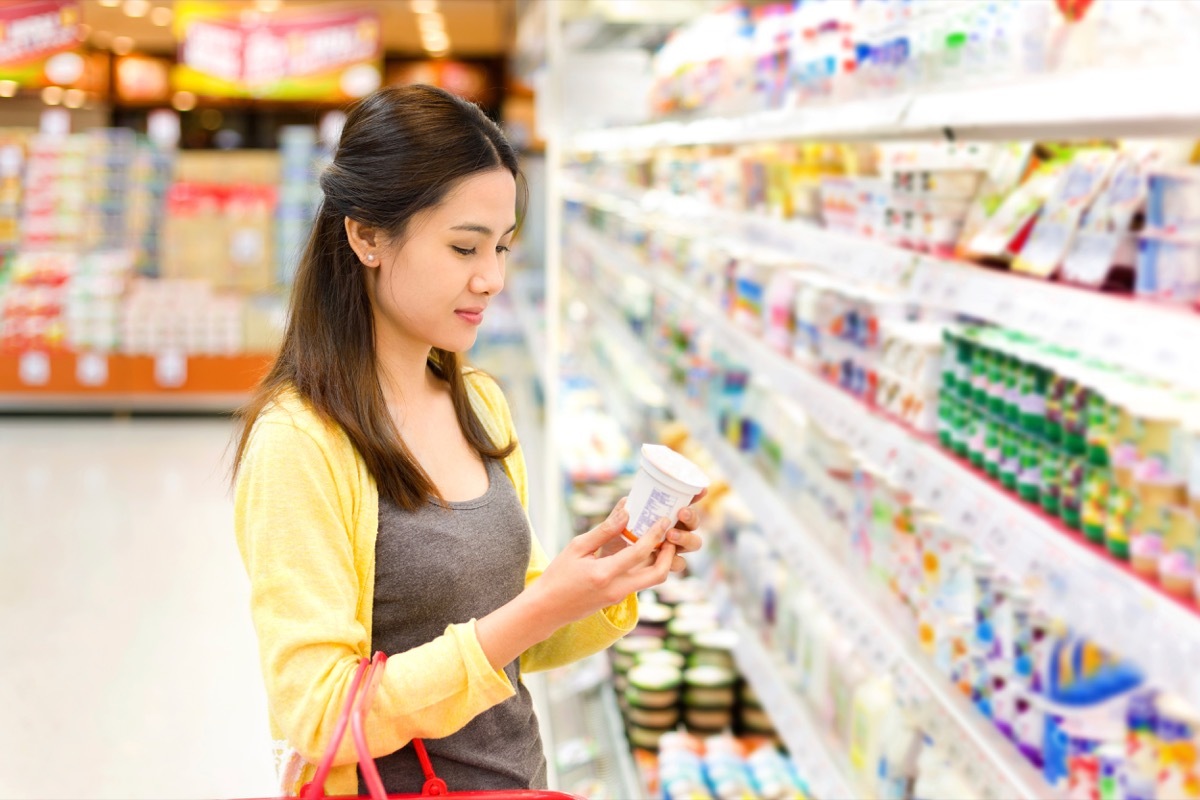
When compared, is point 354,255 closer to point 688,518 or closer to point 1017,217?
point 688,518

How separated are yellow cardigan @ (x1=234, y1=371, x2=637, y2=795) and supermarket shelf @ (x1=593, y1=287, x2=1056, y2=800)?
0.66 metres

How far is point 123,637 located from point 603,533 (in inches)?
145

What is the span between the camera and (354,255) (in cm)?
146

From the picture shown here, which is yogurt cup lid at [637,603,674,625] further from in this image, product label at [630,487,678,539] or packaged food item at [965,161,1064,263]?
product label at [630,487,678,539]

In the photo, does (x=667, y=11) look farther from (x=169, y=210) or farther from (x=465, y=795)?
(x=169, y=210)

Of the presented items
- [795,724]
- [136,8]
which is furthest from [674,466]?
[136,8]

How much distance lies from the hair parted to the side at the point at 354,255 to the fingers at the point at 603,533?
24 cm

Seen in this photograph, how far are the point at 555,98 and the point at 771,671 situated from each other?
317 cm

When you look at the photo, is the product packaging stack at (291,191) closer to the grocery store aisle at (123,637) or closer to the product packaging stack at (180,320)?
the product packaging stack at (180,320)

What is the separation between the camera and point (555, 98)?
16.9ft

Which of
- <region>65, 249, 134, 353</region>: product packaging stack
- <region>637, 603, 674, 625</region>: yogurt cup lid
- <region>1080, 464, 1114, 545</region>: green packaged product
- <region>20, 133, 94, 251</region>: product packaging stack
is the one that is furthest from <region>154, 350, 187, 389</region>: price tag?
<region>1080, 464, 1114, 545</region>: green packaged product

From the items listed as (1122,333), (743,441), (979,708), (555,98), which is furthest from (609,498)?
(1122,333)

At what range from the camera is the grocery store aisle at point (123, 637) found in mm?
3559

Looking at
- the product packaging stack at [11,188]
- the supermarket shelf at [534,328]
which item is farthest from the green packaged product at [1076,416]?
the product packaging stack at [11,188]
